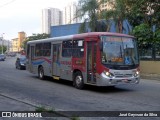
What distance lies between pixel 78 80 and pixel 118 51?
2.54m

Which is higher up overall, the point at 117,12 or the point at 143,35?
the point at 117,12

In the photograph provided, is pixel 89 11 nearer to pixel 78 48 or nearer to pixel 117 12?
pixel 117 12

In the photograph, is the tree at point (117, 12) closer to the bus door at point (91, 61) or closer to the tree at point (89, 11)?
the tree at point (89, 11)

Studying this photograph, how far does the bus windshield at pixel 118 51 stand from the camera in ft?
47.6

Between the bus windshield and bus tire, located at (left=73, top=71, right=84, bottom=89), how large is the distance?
1.92 m

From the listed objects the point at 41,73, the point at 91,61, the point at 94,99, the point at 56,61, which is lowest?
the point at 94,99

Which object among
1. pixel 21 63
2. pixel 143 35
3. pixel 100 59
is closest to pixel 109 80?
pixel 100 59

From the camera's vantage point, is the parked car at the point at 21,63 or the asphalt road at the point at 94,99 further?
the parked car at the point at 21,63

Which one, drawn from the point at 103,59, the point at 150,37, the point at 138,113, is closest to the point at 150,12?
the point at 150,37

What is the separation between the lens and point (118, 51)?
48.4 ft

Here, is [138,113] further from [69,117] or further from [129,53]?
[129,53]

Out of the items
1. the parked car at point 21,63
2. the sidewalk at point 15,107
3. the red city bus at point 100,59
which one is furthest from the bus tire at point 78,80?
the parked car at point 21,63

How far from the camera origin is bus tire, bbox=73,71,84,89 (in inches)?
623

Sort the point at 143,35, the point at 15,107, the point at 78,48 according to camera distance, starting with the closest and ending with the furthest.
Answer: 1. the point at 15,107
2. the point at 78,48
3. the point at 143,35
